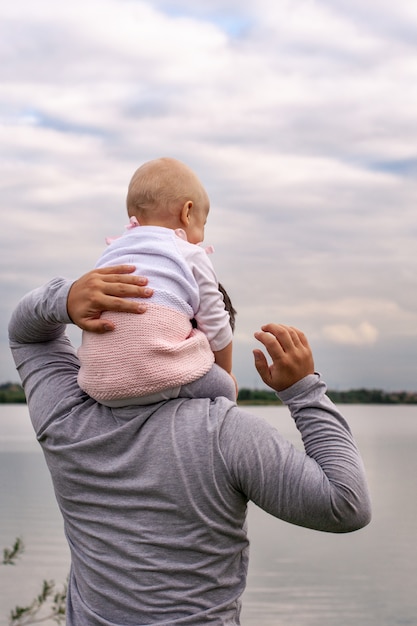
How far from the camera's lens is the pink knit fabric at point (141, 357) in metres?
1.61

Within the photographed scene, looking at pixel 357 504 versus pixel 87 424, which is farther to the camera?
pixel 87 424

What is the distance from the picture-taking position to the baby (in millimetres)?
1615

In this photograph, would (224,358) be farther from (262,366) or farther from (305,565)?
(305,565)

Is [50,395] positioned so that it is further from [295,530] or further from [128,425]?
[295,530]

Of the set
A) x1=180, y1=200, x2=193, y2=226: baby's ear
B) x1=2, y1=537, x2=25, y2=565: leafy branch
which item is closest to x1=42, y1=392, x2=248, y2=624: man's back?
x1=180, y1=200, x2=193, y2=226: baby's ear

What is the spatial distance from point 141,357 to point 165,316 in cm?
9

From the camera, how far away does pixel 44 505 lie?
96.1ft

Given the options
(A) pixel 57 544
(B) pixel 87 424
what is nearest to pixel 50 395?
(B) pixel 87 424

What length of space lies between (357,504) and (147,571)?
0.37 metres

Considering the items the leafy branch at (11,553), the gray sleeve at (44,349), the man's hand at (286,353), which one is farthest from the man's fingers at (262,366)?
the leafy branch at (11,553)

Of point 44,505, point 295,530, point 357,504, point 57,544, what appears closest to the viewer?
point 357,504

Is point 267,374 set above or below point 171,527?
above

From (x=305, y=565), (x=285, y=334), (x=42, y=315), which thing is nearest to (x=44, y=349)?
(x=42, y=315)

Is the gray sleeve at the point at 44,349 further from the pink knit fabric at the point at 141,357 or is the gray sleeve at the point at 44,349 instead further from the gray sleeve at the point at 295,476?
the gray sleeve at the point at 295,476
